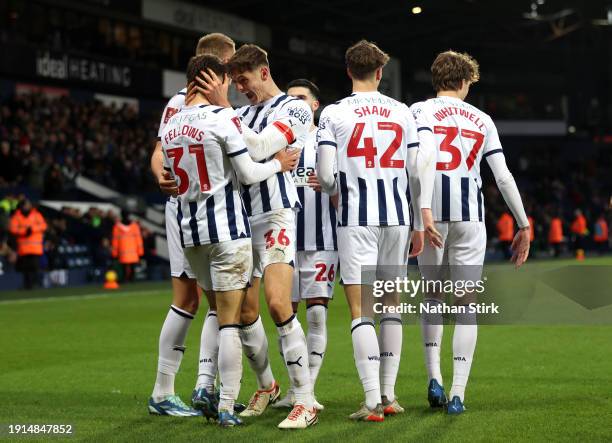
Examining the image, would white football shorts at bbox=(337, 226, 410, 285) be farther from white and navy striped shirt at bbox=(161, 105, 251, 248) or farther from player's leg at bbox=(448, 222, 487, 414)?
white and navy striped shirt at bbox=(161, 105, 251, 248)

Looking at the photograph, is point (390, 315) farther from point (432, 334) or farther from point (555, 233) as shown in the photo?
point (555, 233)

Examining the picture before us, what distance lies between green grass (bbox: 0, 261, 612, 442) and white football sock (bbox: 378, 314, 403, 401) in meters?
0.23

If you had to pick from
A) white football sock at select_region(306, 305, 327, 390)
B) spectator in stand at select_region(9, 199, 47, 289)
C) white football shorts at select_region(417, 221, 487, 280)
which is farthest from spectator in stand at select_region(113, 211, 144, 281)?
white football shorts at select_region(417, 221, 487, 280)

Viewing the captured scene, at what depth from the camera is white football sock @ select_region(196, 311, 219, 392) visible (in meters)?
6.52

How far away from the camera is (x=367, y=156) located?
630 cm

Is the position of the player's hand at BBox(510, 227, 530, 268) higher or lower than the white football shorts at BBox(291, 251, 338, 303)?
higher

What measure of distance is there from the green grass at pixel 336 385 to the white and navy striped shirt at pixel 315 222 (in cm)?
107

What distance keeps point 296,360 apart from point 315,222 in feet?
4.60

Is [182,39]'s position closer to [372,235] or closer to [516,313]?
[516,313]

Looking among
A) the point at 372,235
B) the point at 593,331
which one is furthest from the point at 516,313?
the point at 372,235

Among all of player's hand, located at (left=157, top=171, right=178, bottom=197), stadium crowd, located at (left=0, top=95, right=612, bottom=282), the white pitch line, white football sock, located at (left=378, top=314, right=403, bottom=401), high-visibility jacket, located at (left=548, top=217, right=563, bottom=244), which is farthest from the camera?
high-visibility jacket, located at (left=548, top=217, right=563, bottom=244)

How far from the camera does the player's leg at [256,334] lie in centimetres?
628

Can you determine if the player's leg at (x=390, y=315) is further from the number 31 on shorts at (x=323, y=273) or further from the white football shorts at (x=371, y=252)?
the number 31 on shorts at (x=323, y=273)

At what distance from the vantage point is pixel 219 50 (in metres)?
6.84
